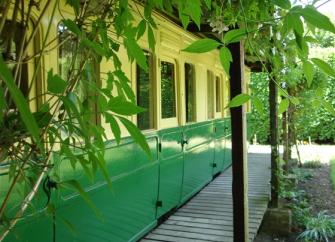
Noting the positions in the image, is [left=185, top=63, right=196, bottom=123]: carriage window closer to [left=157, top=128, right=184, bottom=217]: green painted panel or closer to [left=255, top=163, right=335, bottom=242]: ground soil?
[left=157, top=128, right=184, bottom=217]: green painted panel

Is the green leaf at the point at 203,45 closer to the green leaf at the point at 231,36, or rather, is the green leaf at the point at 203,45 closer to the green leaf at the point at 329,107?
the green leaf at the point at 231,36

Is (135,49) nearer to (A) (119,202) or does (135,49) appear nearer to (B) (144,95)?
(A) (119,202)

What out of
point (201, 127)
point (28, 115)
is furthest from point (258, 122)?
point (28, 115)

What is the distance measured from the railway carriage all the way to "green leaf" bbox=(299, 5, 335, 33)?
1.47 m

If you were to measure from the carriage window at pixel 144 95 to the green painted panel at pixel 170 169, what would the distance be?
9.7 inches

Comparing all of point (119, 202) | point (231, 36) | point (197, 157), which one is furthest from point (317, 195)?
point (231, 36)

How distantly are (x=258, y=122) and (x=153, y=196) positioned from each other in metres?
7.42

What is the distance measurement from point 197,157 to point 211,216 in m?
1.20

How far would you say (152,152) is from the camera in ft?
14.0

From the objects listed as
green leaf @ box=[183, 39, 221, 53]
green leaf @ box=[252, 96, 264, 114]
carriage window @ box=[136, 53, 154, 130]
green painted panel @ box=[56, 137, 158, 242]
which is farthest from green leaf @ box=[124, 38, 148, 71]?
carriage window @ box=[136, 53, 154, 130]

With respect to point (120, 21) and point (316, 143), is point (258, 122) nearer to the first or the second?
point (316, 143)

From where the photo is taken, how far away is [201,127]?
6.18 metres

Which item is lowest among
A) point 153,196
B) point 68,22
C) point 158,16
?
point 153,196

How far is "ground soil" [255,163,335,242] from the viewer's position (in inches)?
203
